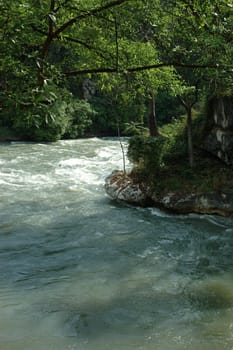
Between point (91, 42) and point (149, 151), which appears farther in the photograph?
point (149, 151)

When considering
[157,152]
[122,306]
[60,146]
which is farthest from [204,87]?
[60,146]

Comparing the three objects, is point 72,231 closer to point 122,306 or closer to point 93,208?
point 93,208

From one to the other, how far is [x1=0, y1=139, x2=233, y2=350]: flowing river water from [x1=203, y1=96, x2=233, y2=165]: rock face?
2.74 m

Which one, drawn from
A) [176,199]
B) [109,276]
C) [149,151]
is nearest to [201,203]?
[176,199]

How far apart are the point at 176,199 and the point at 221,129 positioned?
2915mm

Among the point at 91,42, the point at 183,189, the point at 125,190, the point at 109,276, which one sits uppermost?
the point at 91,42

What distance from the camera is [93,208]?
1230 cm

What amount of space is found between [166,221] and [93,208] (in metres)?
2.53

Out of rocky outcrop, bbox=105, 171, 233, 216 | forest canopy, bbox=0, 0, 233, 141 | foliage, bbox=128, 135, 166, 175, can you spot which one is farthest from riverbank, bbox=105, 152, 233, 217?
forest canopy, bbox=0, 0, 233, 141

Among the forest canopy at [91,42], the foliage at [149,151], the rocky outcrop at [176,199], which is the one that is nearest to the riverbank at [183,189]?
the rocky outcrop at [176,199]

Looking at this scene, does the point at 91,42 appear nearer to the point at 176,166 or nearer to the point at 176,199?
the point at 176,199

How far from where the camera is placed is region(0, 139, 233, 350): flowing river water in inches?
217

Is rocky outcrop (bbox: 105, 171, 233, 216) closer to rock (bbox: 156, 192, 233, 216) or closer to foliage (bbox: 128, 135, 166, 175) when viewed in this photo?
rock (bbox: 156, 192, 233, 216)

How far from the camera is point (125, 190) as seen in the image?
511 inches
